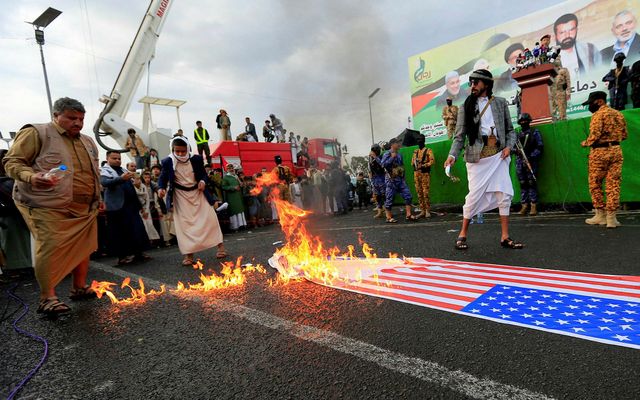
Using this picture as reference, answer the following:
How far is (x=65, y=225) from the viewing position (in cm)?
350

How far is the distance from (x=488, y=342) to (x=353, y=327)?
0.82 m

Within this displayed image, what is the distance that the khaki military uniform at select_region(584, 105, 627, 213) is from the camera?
16.5ft

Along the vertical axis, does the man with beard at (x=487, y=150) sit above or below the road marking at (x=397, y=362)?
above

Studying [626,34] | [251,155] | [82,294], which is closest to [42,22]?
[251,155]

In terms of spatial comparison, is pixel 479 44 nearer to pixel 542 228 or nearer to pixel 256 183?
pixel 256 183

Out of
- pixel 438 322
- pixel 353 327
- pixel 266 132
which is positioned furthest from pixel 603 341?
pixel 266 132

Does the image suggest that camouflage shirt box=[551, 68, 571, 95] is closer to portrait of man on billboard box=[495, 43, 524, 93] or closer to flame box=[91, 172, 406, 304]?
flame box=[91, 172, 406, 304]

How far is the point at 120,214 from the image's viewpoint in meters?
5.87

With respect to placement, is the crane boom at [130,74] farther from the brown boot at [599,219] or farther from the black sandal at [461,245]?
the brown boot at [599,219]

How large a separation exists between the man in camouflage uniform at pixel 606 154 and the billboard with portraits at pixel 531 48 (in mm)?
11688

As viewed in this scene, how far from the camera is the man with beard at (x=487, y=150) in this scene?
441cm

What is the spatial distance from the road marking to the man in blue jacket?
381 cm

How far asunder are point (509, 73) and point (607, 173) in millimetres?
15695

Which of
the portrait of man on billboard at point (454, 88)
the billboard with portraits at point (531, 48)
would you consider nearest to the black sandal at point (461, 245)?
the billboard with portraits at point (531, 48)
